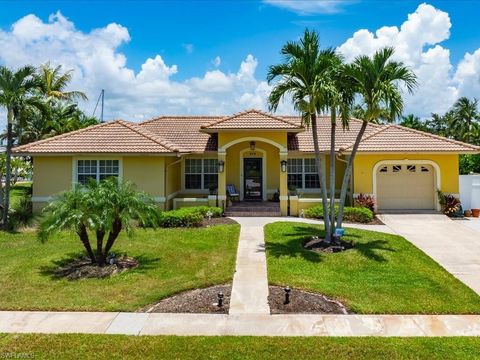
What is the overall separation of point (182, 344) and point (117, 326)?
5.29 feet

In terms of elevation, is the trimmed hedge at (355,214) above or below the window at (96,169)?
below

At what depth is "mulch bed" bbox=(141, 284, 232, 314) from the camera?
27.9 feet

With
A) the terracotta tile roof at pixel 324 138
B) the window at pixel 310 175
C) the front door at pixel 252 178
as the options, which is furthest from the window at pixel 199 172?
the window at pixel 310 175

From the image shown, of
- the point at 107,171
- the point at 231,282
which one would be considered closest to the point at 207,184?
the point at 107,171

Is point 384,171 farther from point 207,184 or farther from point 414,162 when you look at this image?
point 207,184

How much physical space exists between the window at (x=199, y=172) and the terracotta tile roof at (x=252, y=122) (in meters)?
3.54

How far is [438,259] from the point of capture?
12.6 m

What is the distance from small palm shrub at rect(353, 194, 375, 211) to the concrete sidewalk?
12156 millimetres

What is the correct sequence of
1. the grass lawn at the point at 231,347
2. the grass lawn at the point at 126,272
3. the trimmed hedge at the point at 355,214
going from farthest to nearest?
1. the trimmed hedge at the point at 355,214
2. the grass lawn at the point at 126,272
3. the grass lawn at the point at 231,347

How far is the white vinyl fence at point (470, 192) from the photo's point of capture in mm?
21109

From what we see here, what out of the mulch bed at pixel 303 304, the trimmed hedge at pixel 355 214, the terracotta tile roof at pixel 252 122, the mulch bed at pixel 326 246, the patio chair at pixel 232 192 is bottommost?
the mulch bed at pixel 303 304

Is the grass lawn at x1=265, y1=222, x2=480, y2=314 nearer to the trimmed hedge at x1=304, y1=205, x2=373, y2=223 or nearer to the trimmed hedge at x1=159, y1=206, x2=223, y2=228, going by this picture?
the trimmed hedge at x1=304, y1=205, x2=373, y2=223

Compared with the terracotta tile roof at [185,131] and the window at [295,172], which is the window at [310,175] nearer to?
the window at [295,172]

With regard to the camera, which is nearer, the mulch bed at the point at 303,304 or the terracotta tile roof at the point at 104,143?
the mulch bed at the point at 303,304
